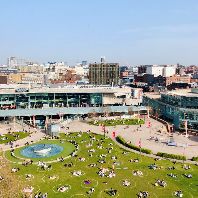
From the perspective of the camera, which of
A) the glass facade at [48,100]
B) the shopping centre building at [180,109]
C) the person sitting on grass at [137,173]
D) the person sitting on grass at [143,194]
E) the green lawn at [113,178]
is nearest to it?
the person sitting on grass at [143,194]

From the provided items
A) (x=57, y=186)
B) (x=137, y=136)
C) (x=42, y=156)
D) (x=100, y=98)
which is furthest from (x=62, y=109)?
(x=57, y=186)

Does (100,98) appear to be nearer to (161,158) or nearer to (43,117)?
(43,117)

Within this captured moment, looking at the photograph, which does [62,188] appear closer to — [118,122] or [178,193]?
[178,193]

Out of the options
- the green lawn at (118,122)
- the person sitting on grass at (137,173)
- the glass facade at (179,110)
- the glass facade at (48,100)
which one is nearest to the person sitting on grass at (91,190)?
the person sitting on grass at (137,173)

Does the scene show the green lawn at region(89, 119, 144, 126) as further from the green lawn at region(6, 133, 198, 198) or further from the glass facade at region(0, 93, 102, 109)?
the green lawn at region(6, 133, 198, 198)

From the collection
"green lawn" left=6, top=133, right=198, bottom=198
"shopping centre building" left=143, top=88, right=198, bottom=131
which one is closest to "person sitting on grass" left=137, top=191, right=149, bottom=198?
"green lawn" left=6, top=133, right=198, bottom=198

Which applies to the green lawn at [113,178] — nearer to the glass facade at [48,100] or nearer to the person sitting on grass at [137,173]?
the person sitting on grass at [137,173]

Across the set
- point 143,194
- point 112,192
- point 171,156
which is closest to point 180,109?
point 171,156
